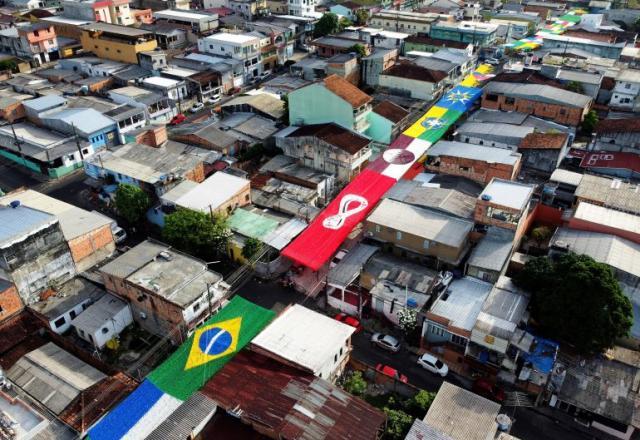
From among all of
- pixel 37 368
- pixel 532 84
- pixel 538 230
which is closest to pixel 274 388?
pixel 37 368

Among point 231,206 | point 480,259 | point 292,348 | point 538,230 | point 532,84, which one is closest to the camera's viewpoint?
point 292,348

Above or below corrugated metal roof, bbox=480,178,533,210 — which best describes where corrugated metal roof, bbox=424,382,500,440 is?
below

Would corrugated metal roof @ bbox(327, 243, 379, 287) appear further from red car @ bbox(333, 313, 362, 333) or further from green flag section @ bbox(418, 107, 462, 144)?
green flag section @ bbox(418, 107, 462, 144)

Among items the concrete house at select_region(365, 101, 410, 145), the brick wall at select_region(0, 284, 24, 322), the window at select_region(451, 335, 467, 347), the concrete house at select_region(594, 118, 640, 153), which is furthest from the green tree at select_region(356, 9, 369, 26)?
the brick wall at select_region(0, 284, 24, 322)

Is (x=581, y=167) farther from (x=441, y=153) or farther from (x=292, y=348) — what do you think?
(x=292, y=348)

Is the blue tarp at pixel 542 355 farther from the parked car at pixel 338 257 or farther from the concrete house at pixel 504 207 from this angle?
the parked car at pixel 338 257

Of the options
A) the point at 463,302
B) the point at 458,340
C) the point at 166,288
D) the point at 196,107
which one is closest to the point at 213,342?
the point at 166,288
